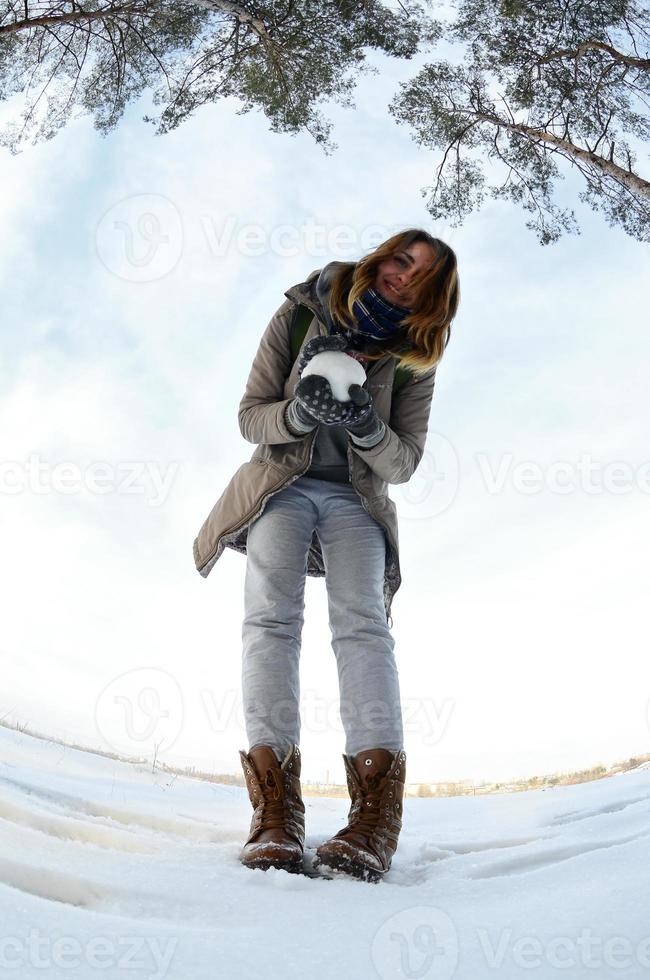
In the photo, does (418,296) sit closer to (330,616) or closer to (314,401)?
(314,401)

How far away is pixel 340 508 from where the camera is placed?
1.99 meters

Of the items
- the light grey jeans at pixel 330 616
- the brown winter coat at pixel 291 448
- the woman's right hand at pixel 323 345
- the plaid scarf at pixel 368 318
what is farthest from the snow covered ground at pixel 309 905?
the plaid scarf at pixel 368 318

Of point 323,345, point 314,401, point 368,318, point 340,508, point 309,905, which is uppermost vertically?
point 368,318

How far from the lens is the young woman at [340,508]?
5.62 feet

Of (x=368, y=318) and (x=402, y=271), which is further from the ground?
(x=402, y=271)

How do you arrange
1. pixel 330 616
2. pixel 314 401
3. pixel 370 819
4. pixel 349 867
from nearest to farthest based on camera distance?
1. pixel 349 867
2. pixel 370 819
3. pixel 314 401
4. pixel 330 616

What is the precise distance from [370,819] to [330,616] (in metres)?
0.48

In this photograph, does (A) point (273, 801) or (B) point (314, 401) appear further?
(B) point (314, 401)

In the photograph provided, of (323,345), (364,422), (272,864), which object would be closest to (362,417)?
(364,422)

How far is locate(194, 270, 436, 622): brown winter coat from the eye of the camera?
6.41 feet

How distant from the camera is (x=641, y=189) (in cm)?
466

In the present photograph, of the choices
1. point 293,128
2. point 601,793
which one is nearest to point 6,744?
point 601,793

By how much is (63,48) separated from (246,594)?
4.85 meters

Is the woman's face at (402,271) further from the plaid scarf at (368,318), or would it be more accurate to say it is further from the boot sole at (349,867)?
the boot sole at (349,867)
